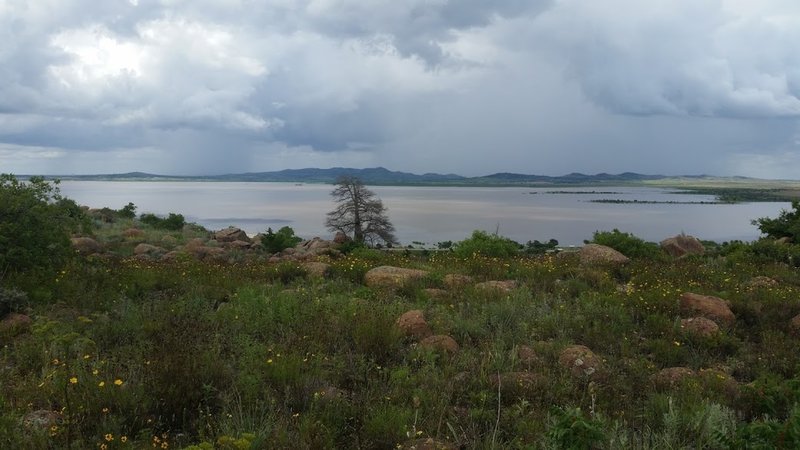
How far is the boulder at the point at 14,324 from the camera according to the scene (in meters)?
7.01

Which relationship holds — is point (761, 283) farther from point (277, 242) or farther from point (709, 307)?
point (277, 242)

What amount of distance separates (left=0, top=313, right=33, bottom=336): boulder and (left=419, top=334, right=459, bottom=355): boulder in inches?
203

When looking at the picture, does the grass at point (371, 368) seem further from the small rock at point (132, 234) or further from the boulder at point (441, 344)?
the small rock at point (132, 234)

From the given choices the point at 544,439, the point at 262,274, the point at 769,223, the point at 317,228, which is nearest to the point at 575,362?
the point at 544,439

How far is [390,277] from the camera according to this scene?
1123 cm

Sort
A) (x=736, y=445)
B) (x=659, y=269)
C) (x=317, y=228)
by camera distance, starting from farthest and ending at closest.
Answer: (x=317, y=228) → (x=659, y=269) → (x=736, y=445)

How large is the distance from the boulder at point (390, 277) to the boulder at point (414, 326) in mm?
3067

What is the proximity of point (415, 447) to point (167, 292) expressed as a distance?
678 cm

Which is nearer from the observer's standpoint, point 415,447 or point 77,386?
point 415,447

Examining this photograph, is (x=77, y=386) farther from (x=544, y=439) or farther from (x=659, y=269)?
(x=659, y=269)

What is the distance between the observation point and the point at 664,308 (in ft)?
28.8

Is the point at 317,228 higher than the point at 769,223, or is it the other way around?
the point at 769,223

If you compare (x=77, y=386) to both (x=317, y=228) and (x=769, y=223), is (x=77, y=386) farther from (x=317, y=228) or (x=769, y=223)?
(x=317, y=228)

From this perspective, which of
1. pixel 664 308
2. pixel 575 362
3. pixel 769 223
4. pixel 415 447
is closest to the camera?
pixel 415 447
